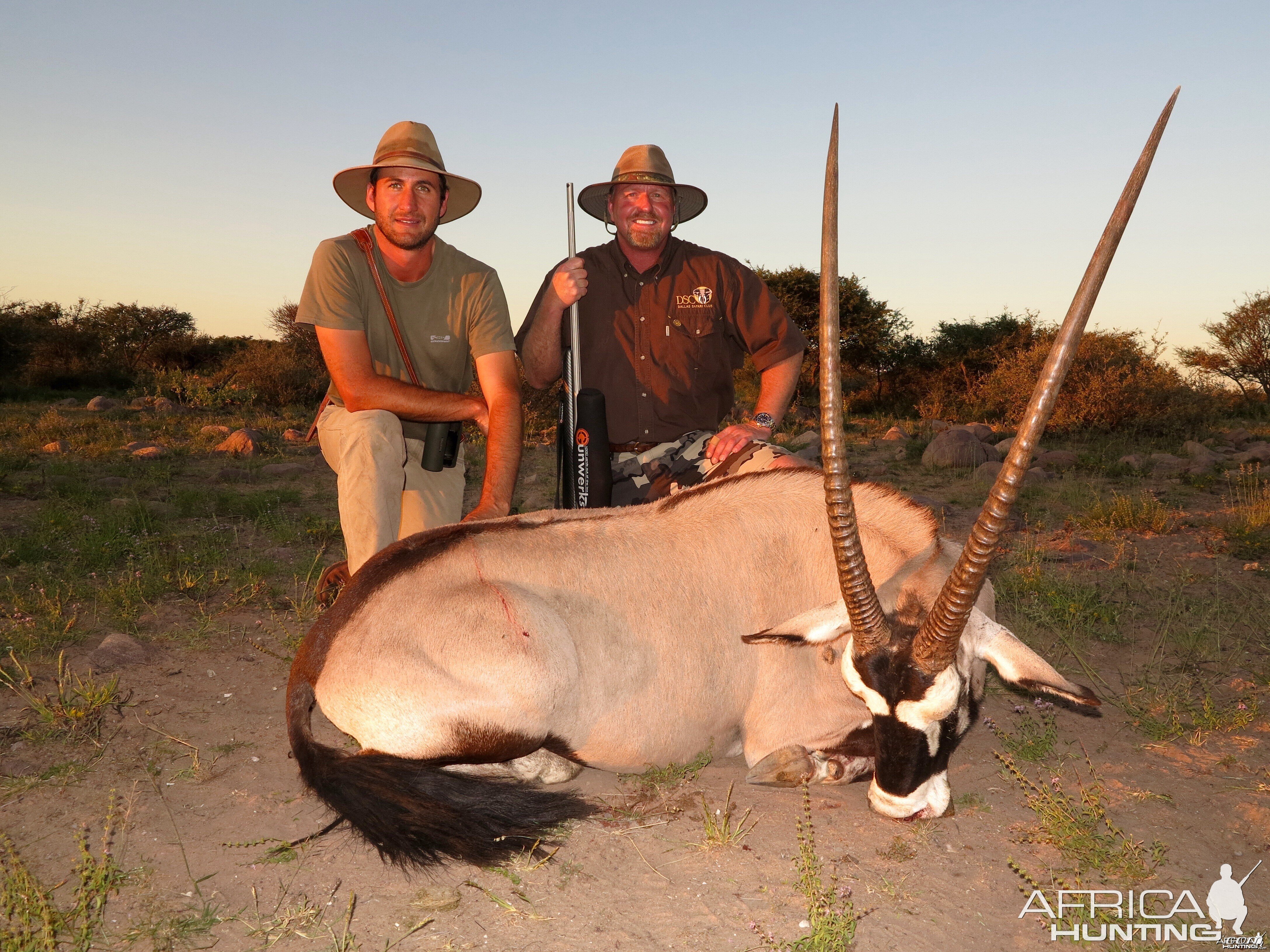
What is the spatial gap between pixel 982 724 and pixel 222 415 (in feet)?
59.9

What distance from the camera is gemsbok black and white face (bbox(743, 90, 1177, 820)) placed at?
282 cm

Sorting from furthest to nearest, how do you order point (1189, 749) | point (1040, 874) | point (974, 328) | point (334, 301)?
point (974, 328) < point (334, 301) < point (1189, 749) < point (1040, 874)

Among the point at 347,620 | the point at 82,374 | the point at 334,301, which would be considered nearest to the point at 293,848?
the point at 347,620

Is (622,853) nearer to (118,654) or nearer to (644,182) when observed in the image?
(118,654)

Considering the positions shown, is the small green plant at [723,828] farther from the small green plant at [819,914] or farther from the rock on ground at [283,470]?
the rock on ground at [283,470]

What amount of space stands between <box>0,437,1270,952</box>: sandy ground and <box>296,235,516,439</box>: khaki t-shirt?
7.76 ft

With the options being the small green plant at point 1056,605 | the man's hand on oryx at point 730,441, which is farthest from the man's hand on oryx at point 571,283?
the small green plant at point 1056,605

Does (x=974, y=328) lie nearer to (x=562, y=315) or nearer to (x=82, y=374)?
(x=562, y=315)

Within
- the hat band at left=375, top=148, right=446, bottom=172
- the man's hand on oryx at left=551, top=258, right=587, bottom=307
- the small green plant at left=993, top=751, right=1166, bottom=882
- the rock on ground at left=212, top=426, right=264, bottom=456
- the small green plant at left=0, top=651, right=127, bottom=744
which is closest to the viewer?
the small green plant at left=993, top=751, right=1166, bottom=882

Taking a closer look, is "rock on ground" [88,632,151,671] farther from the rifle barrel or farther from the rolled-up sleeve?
the rifle barrel

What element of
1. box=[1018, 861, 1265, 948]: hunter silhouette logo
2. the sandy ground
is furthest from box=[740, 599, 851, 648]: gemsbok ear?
box=[1018, 861, 1265, 948]: hunter silhouette logo

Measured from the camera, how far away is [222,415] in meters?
19.1

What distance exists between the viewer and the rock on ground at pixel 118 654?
488cm

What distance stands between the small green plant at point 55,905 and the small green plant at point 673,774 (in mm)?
2002
